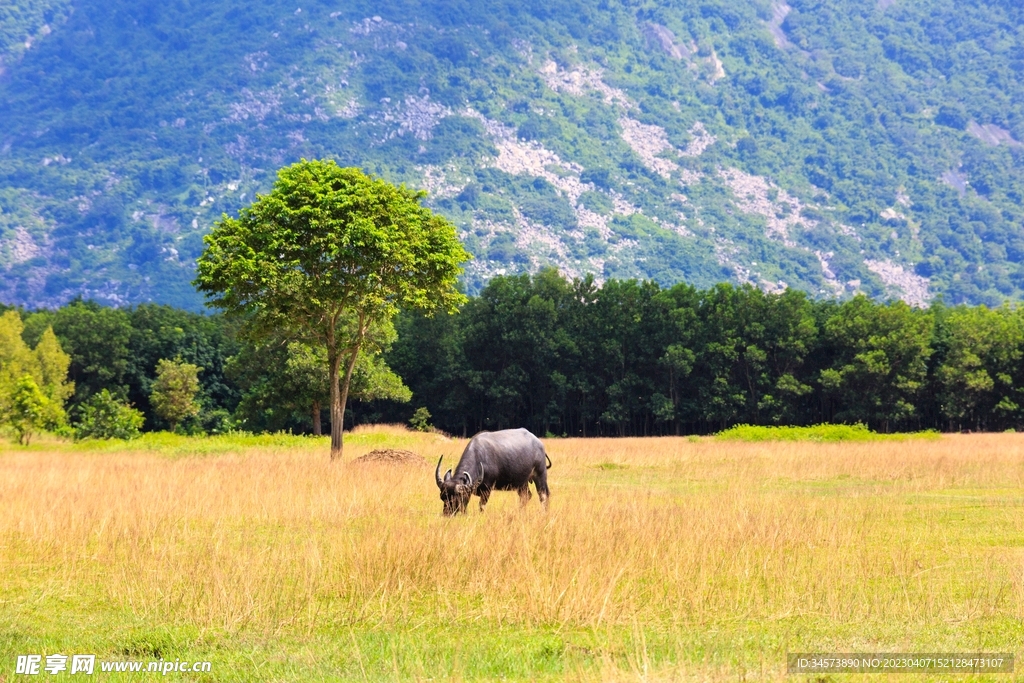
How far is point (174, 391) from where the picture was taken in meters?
89.6

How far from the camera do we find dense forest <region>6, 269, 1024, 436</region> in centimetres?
8438

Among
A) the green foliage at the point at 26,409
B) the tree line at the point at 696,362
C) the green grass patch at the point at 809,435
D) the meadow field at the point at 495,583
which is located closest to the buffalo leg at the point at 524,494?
the meadow field at the point at 495,583

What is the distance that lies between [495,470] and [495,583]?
22.4ft

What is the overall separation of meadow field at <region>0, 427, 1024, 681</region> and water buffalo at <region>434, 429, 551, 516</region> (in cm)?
60

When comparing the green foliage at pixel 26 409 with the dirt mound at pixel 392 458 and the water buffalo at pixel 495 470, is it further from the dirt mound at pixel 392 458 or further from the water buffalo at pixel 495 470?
the water buffalo at pixel 495 470

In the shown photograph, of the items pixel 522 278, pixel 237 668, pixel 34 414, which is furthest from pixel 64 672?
pixel 522 278

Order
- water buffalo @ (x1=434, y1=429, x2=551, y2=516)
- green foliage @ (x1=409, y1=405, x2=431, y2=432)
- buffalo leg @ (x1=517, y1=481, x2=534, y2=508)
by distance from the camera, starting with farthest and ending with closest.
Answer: green foliage @ (x1=409, y1=405, x2=431, y2=432), buffalo leg @ (x1=517, y1=481, x2=534, y2=508), water buffalo @ (x1=434, y1=429, x2=551, y2=516)

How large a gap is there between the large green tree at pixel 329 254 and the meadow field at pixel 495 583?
13209mm

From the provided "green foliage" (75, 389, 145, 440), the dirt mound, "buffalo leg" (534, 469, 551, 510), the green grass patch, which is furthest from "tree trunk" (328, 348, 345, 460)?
the green grass patch

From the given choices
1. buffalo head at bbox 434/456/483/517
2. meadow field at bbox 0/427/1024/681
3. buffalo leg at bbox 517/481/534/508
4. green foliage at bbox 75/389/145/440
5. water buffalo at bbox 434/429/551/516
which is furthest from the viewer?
green foliage at bbox 75/389/145/440

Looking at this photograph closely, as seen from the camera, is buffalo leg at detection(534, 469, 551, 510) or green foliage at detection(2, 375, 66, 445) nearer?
buffalo leg at detection(534, 469, 551, 510)

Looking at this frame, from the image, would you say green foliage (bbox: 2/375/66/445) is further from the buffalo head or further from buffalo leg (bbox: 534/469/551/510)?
the buffalo head

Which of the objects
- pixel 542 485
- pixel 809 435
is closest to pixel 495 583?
pixel 542 485

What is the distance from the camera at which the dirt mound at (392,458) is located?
30.8m
